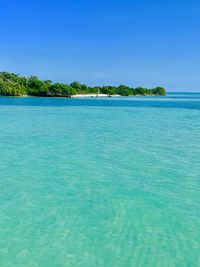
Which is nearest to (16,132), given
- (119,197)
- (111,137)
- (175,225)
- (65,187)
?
(111,137)

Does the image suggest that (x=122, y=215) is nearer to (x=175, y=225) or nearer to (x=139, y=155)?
(x=175, y=225)

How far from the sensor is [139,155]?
1288 centimetres

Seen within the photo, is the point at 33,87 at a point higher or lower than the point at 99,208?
lower

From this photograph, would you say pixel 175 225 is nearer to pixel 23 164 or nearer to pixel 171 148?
pixel 23 164

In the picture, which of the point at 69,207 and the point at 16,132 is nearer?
the point at 69,207

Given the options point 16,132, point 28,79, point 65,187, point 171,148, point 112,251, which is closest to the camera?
point 112,251

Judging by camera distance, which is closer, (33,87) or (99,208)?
(99,208)

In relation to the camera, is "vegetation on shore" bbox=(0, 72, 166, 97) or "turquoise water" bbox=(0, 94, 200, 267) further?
"vegetation on shore" bbox=(0, 72, 166, 97)

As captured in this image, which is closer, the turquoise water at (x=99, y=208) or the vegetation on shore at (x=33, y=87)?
the turquoise water at (x=99, y=208)

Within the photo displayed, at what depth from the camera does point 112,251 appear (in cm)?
542

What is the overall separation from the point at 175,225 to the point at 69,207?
2.29 m

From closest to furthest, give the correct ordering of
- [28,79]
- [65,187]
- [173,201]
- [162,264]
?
1. [162,264]
2. [173,201]
3. [65,187]
4. [28,79]

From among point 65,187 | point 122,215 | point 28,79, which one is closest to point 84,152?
point 65,187

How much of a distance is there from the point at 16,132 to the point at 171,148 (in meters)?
9.41
